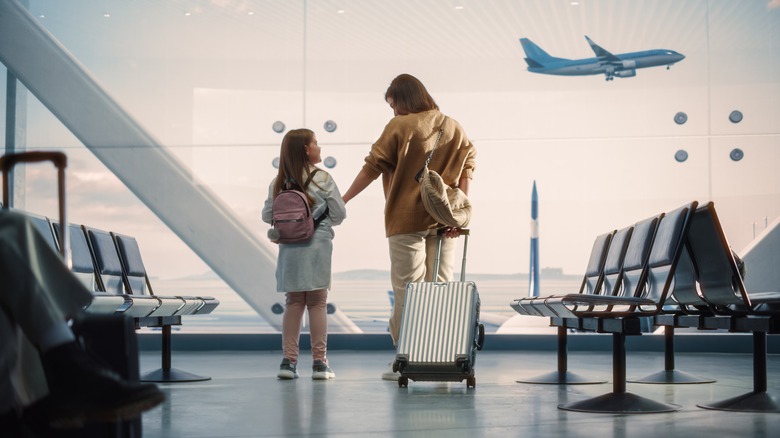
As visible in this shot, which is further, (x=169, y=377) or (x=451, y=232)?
(x=169, y=377)

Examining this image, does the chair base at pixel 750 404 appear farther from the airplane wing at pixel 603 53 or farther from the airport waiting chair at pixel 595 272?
the airplane wing at pixel 603 53

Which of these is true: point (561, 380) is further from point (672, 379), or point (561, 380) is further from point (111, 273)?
point (111, 273)

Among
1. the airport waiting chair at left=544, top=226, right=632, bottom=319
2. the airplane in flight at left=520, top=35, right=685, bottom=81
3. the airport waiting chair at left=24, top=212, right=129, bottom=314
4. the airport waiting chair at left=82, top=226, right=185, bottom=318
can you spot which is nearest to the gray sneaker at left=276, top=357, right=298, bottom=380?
the airport waiting chair at left=82, top=226, right=185, bottom=318

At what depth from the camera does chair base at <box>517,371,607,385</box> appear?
18.5 ft

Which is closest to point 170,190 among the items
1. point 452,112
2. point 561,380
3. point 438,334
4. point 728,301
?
point 452,112

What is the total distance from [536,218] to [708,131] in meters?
1.92

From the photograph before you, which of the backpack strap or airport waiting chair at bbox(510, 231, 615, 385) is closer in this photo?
airport waiting chair at bbox(510, 231, 615, 385)

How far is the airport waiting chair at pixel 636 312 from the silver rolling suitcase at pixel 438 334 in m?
0.97

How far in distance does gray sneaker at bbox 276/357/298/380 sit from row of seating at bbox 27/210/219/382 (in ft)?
1.55

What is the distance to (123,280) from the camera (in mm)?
6199

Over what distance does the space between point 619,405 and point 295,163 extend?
9.28ft

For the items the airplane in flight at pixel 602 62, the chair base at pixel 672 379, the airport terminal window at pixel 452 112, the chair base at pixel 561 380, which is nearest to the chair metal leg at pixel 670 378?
the chair base at pixel 672 379

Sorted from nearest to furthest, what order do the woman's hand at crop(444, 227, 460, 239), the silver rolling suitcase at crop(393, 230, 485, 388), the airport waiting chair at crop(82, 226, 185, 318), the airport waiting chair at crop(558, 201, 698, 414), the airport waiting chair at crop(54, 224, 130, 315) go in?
the airport waiting chair at crop(558, 201, 698, 414)
the airport waiting chair at crop(54, 224, 130, 315)
the silver rolling suitcase at crop(393, 230, 485, 388)
the airport waiting chair at crop(82, 226, 185, 318)
the woman's hand at crop(444, 227, 460, 239)

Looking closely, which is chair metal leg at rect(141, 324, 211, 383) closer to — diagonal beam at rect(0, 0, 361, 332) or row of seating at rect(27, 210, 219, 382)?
row of seating at rect(27, 210, 219, 382)
